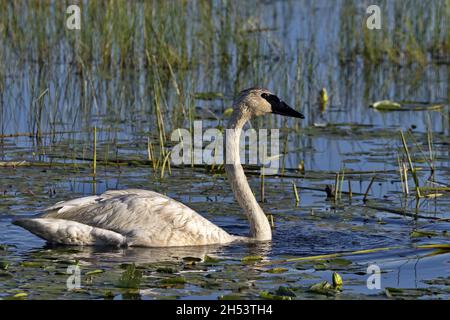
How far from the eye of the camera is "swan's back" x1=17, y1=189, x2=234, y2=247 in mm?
9828

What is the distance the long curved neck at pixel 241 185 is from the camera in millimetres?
10109

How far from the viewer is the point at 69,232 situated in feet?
31.9

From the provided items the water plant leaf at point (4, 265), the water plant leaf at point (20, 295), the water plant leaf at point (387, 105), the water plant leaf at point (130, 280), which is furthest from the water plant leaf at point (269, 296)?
the water plant leaf at point (387, 105)

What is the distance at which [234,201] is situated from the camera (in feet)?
37.8

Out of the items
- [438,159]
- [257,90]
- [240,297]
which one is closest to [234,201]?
[257,90]

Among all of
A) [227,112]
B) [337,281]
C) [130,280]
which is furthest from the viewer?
[227,112]

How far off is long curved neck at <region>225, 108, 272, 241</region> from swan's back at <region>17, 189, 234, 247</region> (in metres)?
0.37

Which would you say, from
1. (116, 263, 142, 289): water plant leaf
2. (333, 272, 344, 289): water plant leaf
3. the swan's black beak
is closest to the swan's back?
the swan's black beak

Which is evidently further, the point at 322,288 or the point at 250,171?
the point at 250,171

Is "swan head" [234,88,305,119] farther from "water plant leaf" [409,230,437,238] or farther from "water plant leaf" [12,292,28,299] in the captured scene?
"water plant leaf" [12,292,28,299]

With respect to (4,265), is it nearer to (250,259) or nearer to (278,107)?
(250,259)

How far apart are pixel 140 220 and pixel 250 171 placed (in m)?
2.91

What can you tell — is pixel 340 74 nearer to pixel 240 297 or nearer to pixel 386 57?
pixel 386 57

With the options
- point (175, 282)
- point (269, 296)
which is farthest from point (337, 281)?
point (175, 282)
